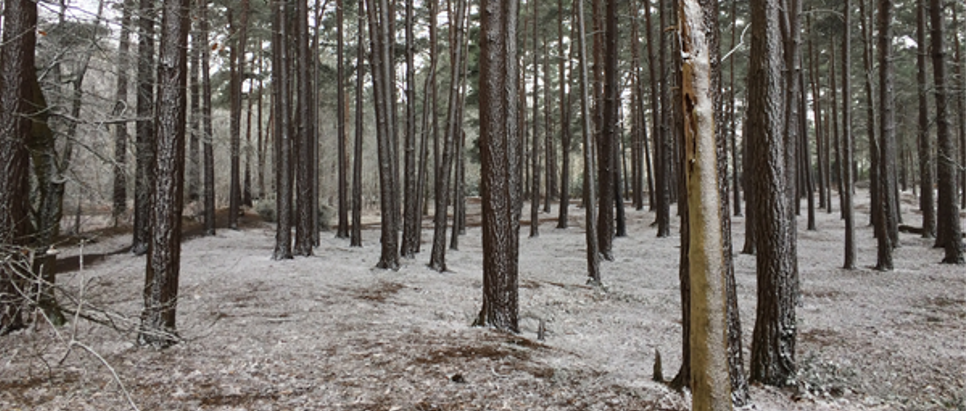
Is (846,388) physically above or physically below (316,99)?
below

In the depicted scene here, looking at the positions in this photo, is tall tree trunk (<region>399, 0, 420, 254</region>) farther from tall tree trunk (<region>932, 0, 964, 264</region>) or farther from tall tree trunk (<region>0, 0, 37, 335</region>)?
tall tree trunk (<region>932, 0, 964, 264</region>)

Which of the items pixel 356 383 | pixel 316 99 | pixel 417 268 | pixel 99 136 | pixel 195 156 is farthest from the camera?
pixel 195 156

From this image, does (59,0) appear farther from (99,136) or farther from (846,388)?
(846,388)

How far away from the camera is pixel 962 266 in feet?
36.8

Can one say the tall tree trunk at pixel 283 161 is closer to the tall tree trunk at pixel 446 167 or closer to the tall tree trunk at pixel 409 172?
the tall tree trunk at pixel 409 172

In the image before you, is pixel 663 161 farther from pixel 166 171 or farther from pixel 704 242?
pixel 704 242

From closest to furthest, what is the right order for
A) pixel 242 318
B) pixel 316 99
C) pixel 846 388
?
pixel 846 388, pixel 242 318, pixel 316 99

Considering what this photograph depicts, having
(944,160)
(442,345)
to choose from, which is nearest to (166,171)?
(442,345)

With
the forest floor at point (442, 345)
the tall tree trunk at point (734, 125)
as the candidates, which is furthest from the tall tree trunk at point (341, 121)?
the tall tree trunk at point (734, 125)

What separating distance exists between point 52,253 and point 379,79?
7.16m

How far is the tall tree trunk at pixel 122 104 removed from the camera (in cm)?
702

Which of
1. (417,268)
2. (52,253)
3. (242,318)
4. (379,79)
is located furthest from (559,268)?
(52,253)

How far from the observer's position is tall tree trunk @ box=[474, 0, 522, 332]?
6535 millimetres

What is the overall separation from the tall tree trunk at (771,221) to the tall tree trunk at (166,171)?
18.0 feet
